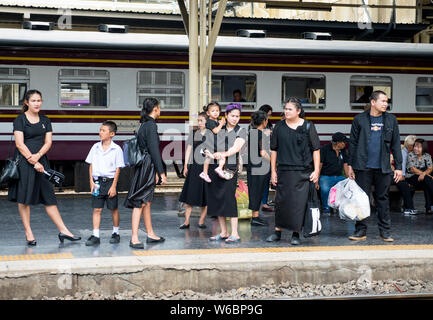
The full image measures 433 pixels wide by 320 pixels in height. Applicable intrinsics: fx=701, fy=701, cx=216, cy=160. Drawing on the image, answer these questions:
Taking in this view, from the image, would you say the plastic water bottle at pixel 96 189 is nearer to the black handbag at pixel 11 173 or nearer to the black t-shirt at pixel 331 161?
the black handbag at pixel 11 173

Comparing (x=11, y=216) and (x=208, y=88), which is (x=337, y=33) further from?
(x=11, y=216)

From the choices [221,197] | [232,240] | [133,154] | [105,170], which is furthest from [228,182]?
[105,170]

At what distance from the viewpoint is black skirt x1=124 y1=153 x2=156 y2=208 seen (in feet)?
26.1

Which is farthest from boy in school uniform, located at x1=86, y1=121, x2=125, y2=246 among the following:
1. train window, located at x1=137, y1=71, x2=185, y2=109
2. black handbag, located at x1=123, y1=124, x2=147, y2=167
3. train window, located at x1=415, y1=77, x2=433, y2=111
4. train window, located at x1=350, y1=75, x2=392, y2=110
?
train window, located at x1=415, y1=77, x2=433, y2=111

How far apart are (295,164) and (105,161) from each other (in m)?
2.22

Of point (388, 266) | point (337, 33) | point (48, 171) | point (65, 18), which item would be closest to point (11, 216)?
point (48, 171)

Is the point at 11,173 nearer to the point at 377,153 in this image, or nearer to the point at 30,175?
the point at 30,175

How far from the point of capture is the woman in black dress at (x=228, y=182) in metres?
8.39

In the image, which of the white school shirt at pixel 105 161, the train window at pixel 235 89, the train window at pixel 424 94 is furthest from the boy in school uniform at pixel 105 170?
the train window at pixel 424 94

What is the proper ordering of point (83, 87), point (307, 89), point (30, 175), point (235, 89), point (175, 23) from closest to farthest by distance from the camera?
1. point (30, 175)
2. point (83, 87)
3. point (235, 89)
4. point (307, 89)
5. point (175, 23)

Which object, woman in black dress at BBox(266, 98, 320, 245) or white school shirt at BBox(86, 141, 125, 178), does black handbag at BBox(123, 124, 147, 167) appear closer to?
white school shirt at BBox(86, 141, 125, 178)

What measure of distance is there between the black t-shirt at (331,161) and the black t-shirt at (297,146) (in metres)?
2.87

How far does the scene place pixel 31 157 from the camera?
25.7 ft

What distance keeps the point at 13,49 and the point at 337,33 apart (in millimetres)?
11782
